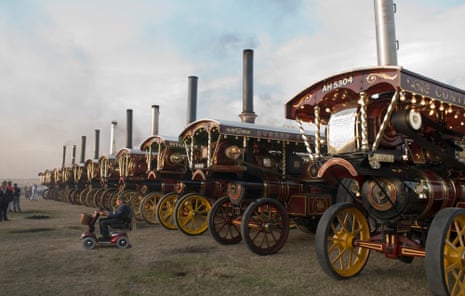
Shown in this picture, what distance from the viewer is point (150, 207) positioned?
34.6 ft

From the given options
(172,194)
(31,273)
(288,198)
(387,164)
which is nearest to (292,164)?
(288,198)

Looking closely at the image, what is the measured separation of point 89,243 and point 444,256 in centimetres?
530

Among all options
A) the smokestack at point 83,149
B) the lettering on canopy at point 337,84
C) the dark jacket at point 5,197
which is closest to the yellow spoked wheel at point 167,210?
the lettering on canopy at point 337,84

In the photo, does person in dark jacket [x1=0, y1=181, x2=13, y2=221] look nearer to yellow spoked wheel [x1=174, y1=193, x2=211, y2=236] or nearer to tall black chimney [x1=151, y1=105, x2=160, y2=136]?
yellow spoked wheel [x1=174, y1=193, x2=211, y2=236]

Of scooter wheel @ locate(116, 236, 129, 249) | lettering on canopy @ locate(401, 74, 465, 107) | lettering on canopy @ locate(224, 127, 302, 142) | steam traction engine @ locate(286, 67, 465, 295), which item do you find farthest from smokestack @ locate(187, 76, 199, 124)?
lettering on canopy @ locate(401, 74, 465, 107)

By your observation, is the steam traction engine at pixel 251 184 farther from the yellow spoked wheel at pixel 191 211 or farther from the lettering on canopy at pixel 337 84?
the lettering on canopy at pixel 337 84

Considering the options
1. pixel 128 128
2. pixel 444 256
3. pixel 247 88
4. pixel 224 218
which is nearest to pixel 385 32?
pixel 224 218

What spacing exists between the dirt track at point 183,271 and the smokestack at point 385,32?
5024mm

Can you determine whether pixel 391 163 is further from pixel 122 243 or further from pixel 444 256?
pixel 122 243

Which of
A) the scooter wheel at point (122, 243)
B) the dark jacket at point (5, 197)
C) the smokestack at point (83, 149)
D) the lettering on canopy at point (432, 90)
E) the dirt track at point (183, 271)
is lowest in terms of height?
the dirt track at point (183, 271)

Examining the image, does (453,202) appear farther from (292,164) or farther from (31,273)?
(31,273)

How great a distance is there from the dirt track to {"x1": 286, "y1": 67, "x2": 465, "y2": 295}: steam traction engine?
13.2 inches

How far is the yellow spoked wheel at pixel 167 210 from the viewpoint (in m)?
8.91

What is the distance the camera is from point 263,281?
4.32 metres
